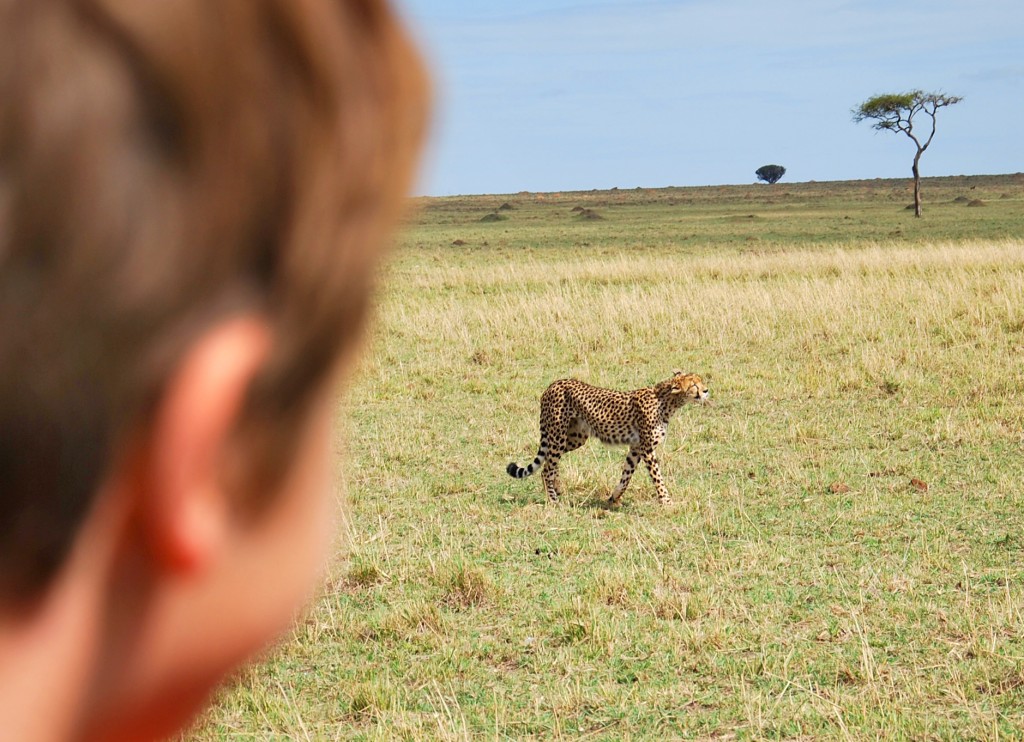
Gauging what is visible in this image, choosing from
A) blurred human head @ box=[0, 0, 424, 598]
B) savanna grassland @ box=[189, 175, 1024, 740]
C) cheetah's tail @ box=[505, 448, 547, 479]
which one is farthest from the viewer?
cheetah's tail @ box=[505, 448, 547, 479]

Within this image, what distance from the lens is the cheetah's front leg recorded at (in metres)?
6.13

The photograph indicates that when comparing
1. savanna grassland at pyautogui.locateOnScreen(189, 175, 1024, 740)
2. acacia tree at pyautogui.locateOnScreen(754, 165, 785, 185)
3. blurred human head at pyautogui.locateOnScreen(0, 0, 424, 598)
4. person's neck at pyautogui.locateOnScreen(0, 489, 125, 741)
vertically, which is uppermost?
acacia tree at pyautogui.locateOnScreen(754, 165, 785, 185)

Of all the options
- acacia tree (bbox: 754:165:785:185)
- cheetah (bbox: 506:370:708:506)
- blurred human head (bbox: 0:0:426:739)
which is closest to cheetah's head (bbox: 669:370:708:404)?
cheetah (bbox: 506:370:708:506)

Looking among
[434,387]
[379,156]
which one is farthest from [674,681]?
[434,387]

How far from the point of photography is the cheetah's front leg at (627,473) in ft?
20.1

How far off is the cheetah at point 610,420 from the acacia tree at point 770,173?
255 ft

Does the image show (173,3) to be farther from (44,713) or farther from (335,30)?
(44,713)

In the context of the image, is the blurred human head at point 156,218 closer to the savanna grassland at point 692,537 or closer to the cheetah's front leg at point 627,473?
the savanna grassland at point 692,537

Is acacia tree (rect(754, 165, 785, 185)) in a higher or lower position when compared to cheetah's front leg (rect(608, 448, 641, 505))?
higher

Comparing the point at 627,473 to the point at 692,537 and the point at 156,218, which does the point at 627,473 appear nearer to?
the point at 692,537

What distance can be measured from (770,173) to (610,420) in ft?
257

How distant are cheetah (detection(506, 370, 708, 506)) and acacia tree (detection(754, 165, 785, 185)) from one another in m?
77.8

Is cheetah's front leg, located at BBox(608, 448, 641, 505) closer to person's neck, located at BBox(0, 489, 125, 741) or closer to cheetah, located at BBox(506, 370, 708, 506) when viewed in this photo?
cheetah, located at BBox(506, 370, 708, 506)

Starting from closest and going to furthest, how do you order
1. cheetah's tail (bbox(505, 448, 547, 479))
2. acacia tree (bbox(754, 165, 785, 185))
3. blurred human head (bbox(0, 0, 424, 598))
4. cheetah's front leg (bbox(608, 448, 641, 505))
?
blurred human head (bbox(0, 0, 424, 598)) → cheetah's front leg (bbox(608, 448, 641, 505)) → cheetah's tail (bbox(505, 448, 547, 479)) → acacia tree (bbox(754, 165, 785, 185))
